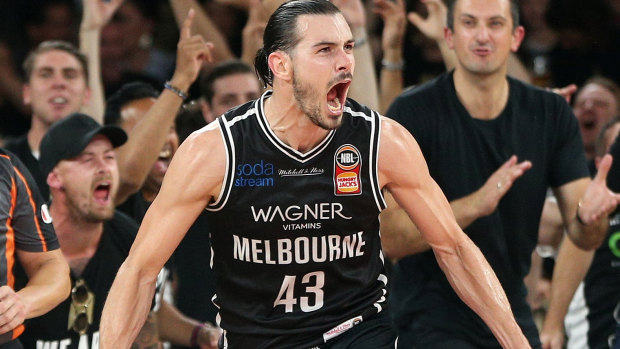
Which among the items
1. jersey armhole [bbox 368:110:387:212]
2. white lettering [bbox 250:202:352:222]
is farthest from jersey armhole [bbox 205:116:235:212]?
jersey armhole [bbox 368:110:387:212]

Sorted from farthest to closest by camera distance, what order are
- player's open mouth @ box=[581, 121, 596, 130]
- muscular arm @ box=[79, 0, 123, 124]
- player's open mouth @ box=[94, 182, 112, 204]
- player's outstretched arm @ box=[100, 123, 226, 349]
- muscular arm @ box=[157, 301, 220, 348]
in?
1. player's open mouth @ box=[581, 121, 596, 130]
2. muscular arm @ box=[79, 0, 123, 124]
3. muscular arm @ box=[157, 301, 220, 348]
4. player's open mouth @ box=[94, 182, 112, 204]
5. player's outstretched arm @ box=[100, 123, 226, 349]

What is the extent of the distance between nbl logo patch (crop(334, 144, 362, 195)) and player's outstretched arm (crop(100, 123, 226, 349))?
15.5 inches

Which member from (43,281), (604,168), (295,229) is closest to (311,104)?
(295,229)

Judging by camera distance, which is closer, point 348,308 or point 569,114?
point 348,308

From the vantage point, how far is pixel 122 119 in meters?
6.11

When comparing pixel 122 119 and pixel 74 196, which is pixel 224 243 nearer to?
pixel 74 196

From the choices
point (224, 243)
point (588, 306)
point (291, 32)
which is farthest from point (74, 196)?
point (588, 306)

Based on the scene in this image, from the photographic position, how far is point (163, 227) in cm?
378

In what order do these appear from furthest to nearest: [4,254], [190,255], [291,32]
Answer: [190,255], [4,254], [291,32]

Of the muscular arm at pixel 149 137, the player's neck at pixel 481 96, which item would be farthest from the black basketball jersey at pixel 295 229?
the muscular arm at pixel 149 137

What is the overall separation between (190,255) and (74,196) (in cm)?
96

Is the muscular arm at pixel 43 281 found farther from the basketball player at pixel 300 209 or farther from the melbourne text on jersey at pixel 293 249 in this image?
the melbourne text on jersey at pixel 293 249

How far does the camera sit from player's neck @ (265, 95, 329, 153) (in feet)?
12.8

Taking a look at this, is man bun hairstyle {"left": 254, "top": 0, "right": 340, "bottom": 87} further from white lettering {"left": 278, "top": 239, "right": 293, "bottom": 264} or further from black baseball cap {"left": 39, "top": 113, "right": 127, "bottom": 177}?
black baseball cap {"left": 39, "top": 113, "right": 127, "bottom": 177}
